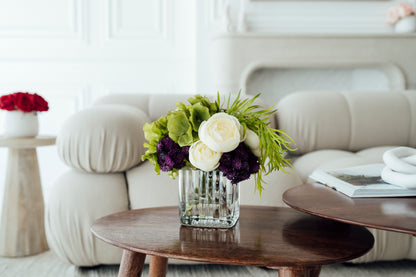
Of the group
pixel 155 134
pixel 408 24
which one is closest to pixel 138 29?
pixel 408 24

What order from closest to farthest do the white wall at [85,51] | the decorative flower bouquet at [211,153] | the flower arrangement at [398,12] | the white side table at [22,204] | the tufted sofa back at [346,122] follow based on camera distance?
the decorative flower bouquet at [211,153]
the white side table at [22,204]
the tufted sofa back at [346,122]
the white wall at [85,51]
the flower arrangement at [398,12]

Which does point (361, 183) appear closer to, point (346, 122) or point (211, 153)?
point (211, 153)

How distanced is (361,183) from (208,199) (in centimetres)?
35

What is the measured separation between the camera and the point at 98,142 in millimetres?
1467

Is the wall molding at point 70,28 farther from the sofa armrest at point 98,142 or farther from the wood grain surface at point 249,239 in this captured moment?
the wood grain surface at point 249,239

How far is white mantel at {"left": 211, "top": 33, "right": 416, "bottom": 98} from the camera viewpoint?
3242mm

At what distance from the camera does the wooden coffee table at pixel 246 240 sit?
0.62 m

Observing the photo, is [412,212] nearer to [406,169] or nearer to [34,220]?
[406,169]

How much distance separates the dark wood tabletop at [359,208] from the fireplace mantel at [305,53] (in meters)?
2.42

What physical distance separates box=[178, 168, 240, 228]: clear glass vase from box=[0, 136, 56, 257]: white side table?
1188mm

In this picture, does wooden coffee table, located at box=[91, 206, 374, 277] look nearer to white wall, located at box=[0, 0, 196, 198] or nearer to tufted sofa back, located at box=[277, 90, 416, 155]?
tufted sofa back, located at box=[277, 90, 416, 155]

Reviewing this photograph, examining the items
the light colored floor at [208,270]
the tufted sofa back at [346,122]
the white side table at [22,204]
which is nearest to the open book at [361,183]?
the light colored floor at [208,270]

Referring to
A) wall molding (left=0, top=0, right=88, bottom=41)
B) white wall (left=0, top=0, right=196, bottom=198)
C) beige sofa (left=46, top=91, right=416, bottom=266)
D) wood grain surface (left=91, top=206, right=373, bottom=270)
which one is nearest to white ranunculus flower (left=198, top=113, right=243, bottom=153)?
wood grain surface (left=91, top=206, right=373, bottom=270)

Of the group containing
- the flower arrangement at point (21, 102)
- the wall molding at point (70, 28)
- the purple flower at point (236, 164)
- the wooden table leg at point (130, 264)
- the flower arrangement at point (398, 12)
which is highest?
the flower arrangement at point (398, 12)
